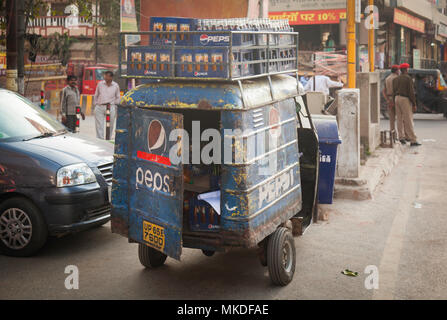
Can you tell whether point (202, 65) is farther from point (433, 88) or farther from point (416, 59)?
point (416, 59)

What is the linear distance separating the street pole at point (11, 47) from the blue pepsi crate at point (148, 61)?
5.55m

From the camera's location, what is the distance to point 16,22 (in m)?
10.4

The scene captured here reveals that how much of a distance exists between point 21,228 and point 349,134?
5.03 m

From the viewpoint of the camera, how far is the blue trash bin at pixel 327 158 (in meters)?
7.05

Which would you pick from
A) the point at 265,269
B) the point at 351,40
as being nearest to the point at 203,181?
the point at 265,269

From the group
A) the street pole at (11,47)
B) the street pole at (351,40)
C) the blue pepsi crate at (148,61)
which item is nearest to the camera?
the blue pepsi crate at (148,61)

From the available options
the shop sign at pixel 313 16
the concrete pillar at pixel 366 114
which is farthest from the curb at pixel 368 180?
the shop sign at pixel 313 16

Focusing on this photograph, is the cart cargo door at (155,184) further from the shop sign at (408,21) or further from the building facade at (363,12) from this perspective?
the shop sign at (408,21)

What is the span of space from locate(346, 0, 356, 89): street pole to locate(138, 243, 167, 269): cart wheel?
5835 mm

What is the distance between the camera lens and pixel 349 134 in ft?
29.5

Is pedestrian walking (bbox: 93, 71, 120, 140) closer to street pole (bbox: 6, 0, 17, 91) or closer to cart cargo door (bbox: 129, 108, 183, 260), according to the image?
street pole (bbox: 6, 0, 17, 91)

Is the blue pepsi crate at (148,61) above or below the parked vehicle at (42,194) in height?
above
